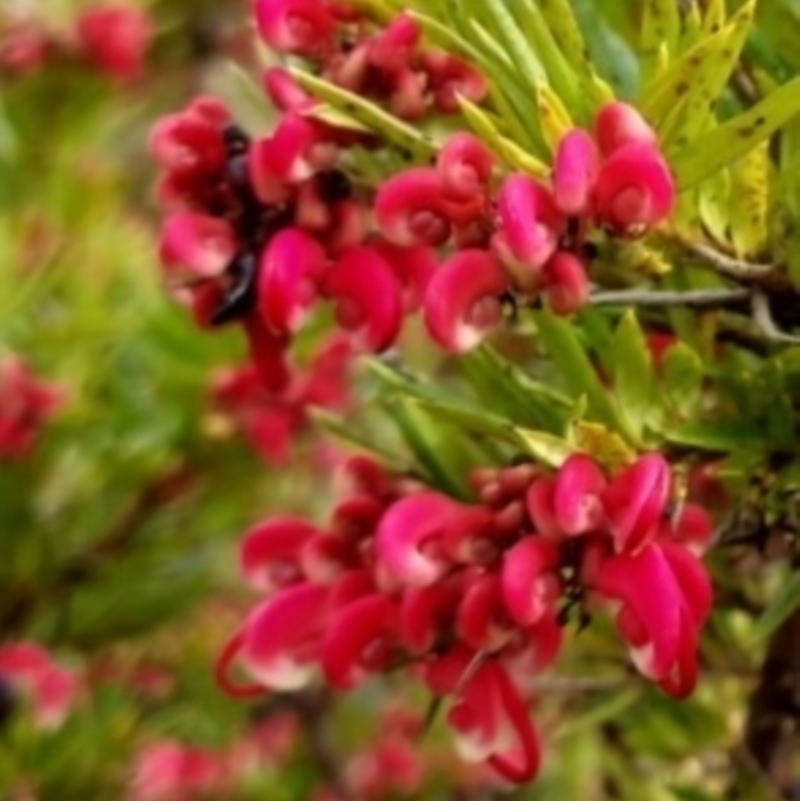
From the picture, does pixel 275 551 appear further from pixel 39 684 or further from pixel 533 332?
pixel 39 684

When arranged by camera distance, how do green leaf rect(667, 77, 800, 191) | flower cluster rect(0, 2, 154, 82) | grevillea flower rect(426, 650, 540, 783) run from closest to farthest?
green leaf rect(667, 77, 800, 191)
grevillea flower rect(426, 650, 540, 783)
flower cluster rect(0, 2, 154, 82)

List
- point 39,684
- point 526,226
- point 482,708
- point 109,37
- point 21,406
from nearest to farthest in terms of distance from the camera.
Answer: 1. point 526,226
2. point 482,708
3. point 39,684
4. point 21,406
5. point 109,37

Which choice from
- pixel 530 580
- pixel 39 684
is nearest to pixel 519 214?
pixel 530 580

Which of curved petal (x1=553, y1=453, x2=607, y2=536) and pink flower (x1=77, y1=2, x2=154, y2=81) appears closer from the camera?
curved petal (x1=553, y1=453, x2=607, y2=536)

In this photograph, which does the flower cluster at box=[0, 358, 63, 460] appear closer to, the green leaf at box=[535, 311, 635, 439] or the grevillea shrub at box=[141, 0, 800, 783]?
the grevillea shrub at box=[141, 0, 800, 783]

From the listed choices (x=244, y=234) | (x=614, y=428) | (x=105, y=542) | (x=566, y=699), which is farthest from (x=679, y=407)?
(x=105, y=542)

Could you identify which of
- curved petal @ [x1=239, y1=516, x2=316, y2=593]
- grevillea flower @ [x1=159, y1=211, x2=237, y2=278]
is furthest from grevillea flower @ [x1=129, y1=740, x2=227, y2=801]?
grevillea flower @ [x1=159, y1=211, x2=237, y2=278]

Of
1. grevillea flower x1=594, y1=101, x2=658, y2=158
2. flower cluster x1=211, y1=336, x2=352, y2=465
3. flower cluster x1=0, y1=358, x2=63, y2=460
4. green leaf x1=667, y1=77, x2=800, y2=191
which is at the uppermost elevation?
grevillea flower x1=594, y1=101, x2=658, y2=158
